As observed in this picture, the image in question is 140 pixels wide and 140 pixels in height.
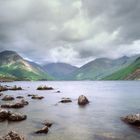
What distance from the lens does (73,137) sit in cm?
2848

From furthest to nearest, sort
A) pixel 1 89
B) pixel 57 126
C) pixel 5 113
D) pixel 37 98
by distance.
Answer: pixel 1 89 → pixel 37 98 → pixel 5 113 → pixel 57 126

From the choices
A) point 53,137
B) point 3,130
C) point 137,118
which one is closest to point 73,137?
point 53,137

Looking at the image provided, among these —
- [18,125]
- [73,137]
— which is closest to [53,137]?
[73,137]

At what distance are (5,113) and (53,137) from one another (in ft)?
50.9

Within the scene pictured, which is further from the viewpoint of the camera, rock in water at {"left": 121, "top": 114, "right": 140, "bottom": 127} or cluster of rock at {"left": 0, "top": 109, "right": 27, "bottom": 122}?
cluster of rock at {"left": 0, "top": 109, "right": 27, "bottom": 122}

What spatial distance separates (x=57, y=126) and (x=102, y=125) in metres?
7.38

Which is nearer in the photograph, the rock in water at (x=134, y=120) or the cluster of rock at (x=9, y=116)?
the rock in water at (x=134, y=120)

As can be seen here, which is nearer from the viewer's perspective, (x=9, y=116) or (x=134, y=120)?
(x=134, y=120)

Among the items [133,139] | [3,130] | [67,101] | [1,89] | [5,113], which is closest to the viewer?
[133,139]

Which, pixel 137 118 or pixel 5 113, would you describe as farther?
pixel 5 113

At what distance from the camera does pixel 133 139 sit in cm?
2775

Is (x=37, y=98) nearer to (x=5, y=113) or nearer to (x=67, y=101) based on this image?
(x=67, y=101)

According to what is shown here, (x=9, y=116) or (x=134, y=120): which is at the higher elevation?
(x=9, y=116)

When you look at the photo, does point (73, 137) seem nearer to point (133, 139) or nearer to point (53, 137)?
point (53, 137)
